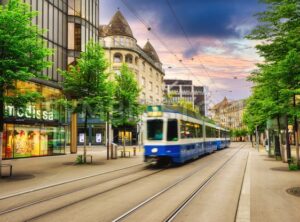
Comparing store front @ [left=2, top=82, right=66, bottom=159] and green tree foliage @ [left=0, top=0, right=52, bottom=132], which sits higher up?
green tree foliage @ [left=0, top=0, right=52, bottom=132]

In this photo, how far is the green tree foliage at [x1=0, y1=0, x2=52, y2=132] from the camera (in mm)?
14703

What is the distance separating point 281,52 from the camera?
15484 millimetres

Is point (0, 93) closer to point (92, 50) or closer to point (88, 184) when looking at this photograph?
point (88, 184)

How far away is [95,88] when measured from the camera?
2353 cm

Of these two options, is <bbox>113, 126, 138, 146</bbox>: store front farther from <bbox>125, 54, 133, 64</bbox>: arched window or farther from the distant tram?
the distant tram

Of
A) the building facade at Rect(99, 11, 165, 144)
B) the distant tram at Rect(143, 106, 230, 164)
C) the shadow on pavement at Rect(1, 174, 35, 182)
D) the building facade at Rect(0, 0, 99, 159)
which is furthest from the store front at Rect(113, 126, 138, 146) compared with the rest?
the shadow on pavement at Rect(1, 174, 35, 182)

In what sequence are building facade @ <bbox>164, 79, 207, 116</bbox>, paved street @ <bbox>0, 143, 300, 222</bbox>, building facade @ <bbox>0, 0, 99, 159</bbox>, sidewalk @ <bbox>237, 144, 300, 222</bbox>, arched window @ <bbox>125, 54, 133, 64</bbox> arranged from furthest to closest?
1. building facade @ <bbox>164, 79, 207, 116</bbox>
2. arched window @ <bbox>125, 54, 133, 64</bbox>
3. building facade @ <bbox>0, 0, 99, 159</bbox>
4. paved street @ <bbox>0, 143, 300, 222</bbox>
5. sidewalk @ <bbox>237, 144, 300, 222</bbox>

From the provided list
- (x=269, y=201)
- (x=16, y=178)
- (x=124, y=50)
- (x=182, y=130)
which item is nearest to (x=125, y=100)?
(x=182, y=130)

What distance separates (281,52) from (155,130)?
793 cm

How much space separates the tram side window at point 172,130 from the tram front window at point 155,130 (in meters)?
0.46

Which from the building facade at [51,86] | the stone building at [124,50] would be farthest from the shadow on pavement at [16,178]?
the stone building at [124,50]

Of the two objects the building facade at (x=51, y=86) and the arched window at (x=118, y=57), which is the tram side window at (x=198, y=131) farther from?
the arched window at (x=118, y=57)

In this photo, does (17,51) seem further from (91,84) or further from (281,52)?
(281,52)

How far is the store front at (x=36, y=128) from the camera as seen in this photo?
2691 cm
